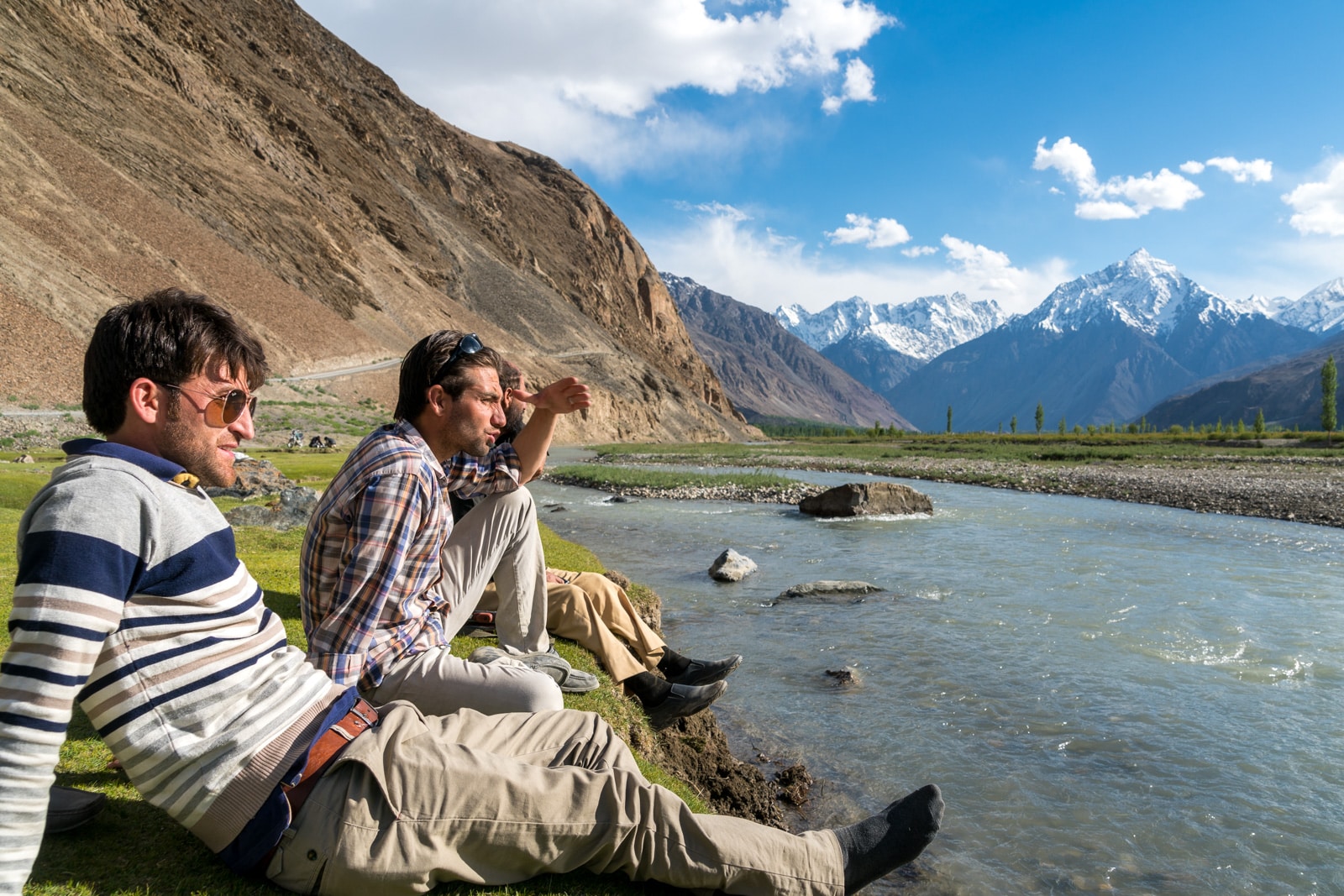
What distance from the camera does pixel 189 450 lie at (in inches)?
105

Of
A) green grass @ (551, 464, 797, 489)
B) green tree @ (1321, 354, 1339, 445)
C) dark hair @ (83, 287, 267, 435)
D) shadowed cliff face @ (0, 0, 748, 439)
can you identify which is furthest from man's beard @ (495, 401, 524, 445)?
green tree @ (1321, 354, 1339, 445)

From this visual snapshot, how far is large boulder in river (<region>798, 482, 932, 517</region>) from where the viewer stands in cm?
2452

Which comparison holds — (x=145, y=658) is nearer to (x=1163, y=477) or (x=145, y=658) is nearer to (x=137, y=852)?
(x=137, y=852)

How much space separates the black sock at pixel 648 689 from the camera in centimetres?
603

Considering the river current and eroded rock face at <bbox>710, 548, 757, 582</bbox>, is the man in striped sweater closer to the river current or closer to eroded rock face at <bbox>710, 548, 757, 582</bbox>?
the river current

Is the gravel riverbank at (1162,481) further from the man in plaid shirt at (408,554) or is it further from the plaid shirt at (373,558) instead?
the plaid shirt at (373,558)

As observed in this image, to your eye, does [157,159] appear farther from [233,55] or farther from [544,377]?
[544,377]

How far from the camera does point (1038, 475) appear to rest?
41.1m

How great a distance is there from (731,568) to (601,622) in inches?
338

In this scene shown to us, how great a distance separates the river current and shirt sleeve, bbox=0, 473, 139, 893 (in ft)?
16.3

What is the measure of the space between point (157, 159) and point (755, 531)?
69371 millimetres

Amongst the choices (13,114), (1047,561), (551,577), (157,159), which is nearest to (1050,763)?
(551,577)

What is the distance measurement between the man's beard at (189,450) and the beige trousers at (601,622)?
352 centimetres

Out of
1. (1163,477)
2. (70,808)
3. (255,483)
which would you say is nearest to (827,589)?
(70,808)
